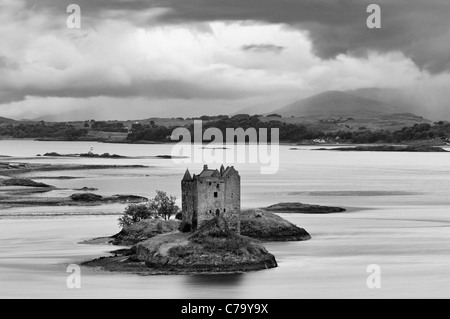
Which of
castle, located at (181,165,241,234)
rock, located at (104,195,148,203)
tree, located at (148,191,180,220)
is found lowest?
rock, located at (104,195,148,203)

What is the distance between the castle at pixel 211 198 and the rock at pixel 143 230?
5.89m

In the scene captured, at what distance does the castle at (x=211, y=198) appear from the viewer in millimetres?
71750

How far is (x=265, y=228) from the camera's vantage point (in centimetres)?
8562

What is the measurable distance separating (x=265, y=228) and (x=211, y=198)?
555 inches

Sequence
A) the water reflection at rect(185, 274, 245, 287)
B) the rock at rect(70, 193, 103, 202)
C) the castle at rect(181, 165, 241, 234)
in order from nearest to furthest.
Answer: the water reflection at rect(185, 274, 245, 287) → the castle at rect(181, 165, 241, 234) → the rock at rect(70, 193, 103, 202)

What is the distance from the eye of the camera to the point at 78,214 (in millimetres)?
112500

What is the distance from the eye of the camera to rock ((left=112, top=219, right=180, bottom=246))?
260ft

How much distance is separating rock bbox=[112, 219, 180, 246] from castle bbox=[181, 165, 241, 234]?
5895 mm

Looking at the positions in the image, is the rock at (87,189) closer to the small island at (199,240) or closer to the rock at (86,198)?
the rock at (86,198)

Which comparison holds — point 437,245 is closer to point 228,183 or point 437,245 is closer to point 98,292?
point 228,183

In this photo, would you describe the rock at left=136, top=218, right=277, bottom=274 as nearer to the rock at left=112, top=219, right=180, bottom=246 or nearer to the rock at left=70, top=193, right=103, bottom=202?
the rock at left=112, top=219, right=180, bottom=246

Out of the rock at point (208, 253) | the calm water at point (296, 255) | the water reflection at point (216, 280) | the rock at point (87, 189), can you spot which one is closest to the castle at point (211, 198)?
the rock at point (208, 253)

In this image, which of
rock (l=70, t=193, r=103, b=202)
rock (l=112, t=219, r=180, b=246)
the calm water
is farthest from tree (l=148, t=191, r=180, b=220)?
rock (l=70, t=193, r=103, b=202)
